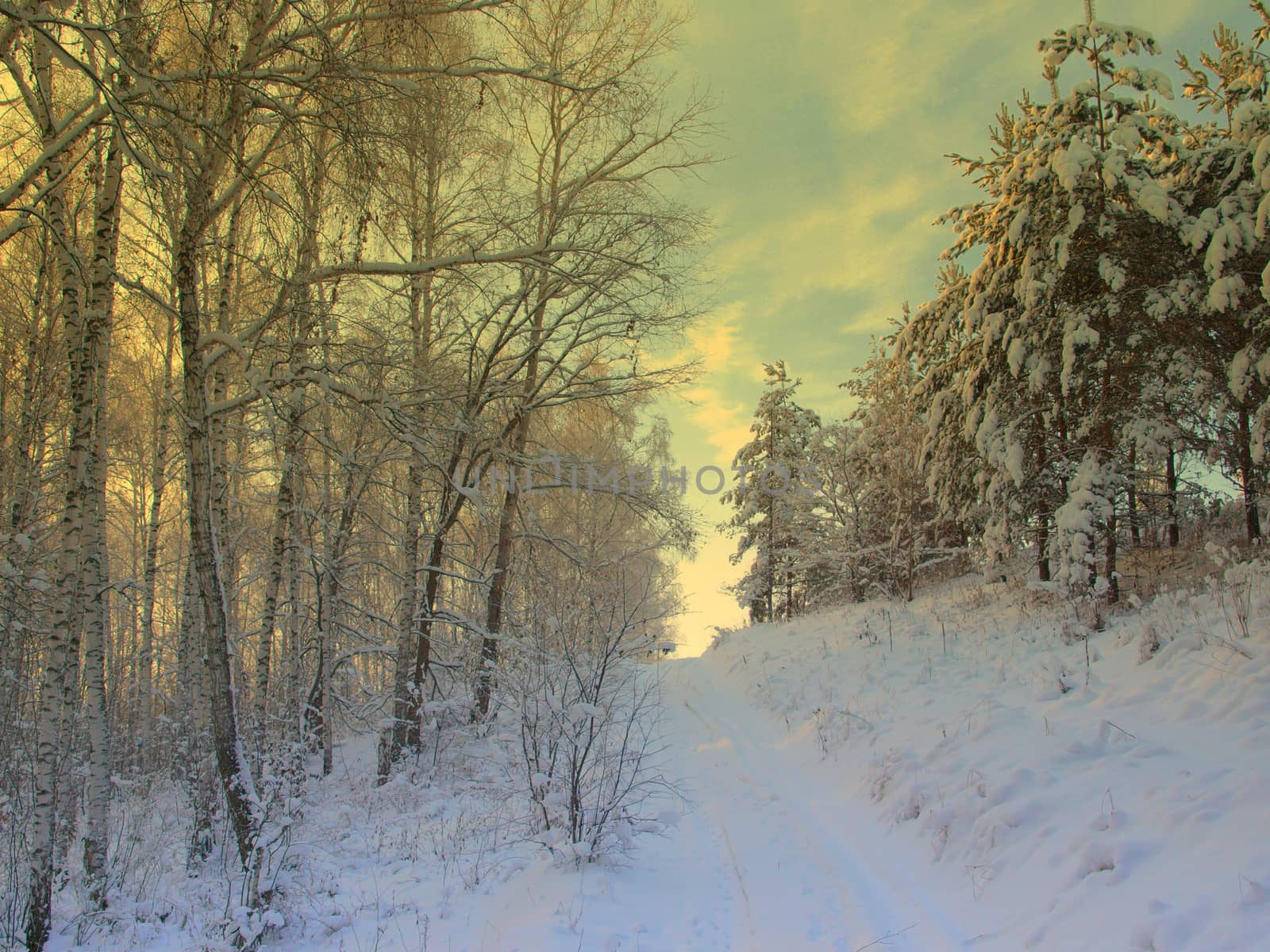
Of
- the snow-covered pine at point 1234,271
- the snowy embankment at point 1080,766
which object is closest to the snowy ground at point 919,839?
the snowy embankment at point 1080,766

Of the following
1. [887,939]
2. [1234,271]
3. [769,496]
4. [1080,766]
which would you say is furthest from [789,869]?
[769,496]

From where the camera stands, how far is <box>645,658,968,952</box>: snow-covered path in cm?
428

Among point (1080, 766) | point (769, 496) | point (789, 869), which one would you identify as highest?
point (769, 496)

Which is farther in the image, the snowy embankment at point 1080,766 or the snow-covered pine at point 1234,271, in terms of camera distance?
the snow-covered pine at point 1234,271

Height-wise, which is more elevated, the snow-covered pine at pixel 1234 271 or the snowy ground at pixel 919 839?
the snow-covered pine at pixel 1234 271

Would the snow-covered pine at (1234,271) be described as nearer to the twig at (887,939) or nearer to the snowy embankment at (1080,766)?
the snowy embankment at (1080,766)

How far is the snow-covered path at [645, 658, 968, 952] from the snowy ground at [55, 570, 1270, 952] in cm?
2

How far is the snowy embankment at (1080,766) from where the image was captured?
383cm

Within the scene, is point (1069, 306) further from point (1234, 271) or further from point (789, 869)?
point (789, 869)

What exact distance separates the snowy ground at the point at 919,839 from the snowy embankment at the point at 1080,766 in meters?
0.02

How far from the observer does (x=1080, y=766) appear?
5.54 metres

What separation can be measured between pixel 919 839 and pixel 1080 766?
1461 mm

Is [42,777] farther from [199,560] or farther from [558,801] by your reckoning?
[558,801]

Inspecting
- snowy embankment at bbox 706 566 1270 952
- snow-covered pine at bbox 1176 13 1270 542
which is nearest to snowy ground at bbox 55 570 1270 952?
snowy embankment at bbox 706 566 1270 952
